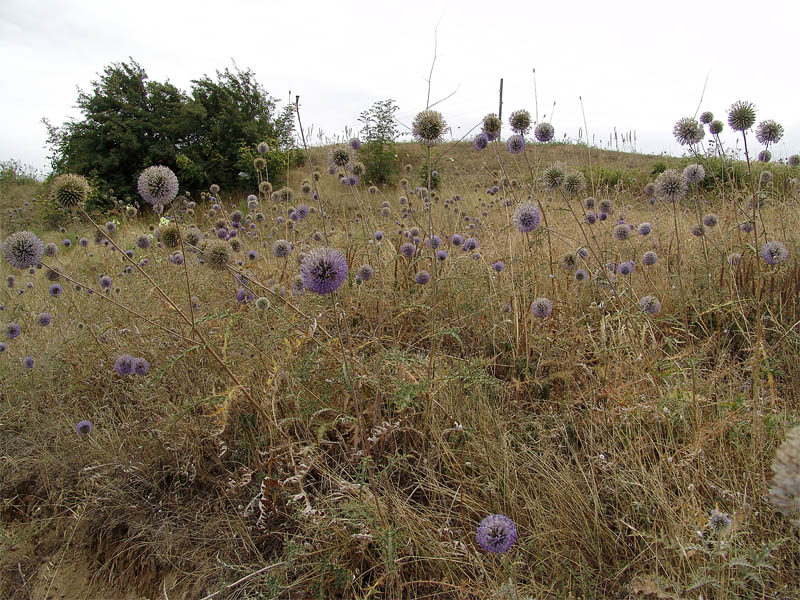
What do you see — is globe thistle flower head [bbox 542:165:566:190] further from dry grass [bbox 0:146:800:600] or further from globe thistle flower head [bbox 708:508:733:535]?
globe thistle flower head [bbox 708:508:733:535]

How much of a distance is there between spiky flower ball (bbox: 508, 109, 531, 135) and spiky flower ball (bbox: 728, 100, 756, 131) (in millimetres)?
1281

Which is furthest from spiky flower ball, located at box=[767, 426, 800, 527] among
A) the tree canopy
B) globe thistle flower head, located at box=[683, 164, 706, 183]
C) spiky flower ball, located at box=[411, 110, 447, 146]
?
the tree canopy

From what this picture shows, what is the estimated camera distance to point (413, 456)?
1735mm

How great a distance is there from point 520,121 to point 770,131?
1.75 m

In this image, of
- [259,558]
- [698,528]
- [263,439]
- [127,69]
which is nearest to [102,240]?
[263,439]

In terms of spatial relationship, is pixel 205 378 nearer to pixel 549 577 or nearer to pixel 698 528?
pixel 549 577

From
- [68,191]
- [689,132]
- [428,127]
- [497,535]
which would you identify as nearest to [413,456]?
[497,535]

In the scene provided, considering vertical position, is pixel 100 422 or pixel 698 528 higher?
pixel 100 422

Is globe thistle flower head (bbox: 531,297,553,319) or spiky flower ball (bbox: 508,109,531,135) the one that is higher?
spiky flower ball (bbox: 508,109,531,135)

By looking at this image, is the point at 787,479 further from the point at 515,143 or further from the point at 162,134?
the point at 162,134

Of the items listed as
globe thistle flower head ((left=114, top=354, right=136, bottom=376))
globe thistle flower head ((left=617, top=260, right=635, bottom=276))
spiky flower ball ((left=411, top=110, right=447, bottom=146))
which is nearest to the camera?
spiky flower ball ((left=411, top=110, right=447, bottom=146))

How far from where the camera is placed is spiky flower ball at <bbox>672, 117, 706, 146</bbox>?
9.23 feet

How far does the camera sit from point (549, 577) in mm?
1316

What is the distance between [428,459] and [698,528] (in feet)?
3.01
